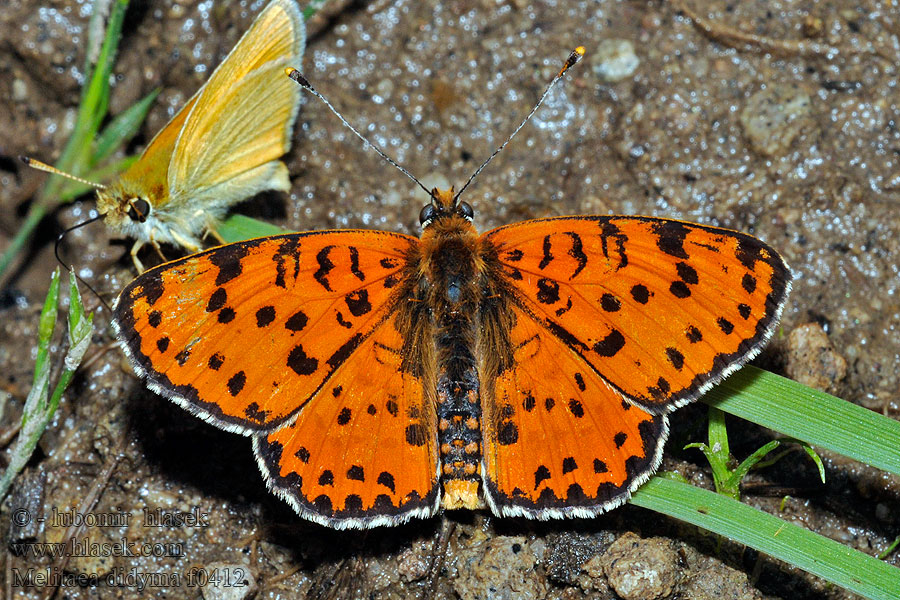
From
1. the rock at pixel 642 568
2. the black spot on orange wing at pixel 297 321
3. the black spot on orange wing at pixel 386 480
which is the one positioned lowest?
the rock at pixel 642 568

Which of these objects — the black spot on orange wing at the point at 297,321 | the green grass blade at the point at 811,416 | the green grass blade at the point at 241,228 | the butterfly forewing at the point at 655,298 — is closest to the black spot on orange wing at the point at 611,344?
the butterfly forewing at the point at 655,298

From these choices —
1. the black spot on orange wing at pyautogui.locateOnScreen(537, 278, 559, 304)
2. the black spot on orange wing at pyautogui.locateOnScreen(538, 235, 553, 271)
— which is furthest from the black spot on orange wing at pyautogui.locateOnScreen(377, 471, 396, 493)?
the black spot on orange wing at pyautogui.locateOnScreen(538, 235, 553, 271)

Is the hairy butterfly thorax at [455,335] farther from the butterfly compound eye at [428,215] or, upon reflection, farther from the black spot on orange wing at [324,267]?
the black spot on orange wing at [324,267]

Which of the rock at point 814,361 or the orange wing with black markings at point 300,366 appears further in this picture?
the rock at point 814,361

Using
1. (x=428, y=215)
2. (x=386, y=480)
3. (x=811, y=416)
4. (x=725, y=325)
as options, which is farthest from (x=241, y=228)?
(x=811, y=416)

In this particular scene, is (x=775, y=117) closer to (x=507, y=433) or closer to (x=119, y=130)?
(x=507, y=433)

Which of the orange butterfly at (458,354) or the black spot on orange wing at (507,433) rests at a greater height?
the orange butterfly at (458,354)

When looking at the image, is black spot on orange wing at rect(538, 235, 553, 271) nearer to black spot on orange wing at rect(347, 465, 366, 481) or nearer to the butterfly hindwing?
the butterfly hindwing

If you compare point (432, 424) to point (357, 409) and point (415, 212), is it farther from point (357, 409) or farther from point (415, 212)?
point (415, 212)
